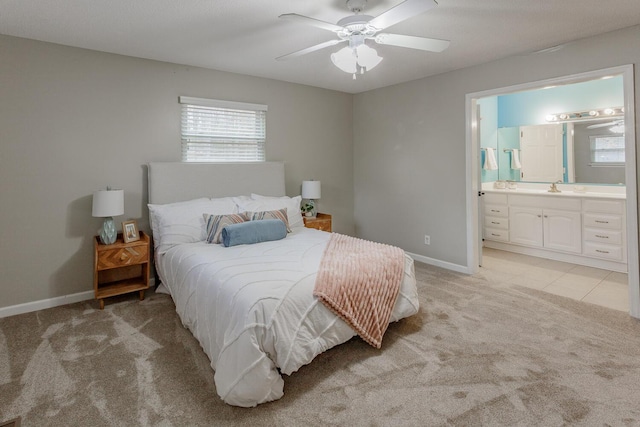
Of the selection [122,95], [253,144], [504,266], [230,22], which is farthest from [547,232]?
[122,95]

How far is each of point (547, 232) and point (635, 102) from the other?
2308 millimetres

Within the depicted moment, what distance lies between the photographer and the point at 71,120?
10.7ft

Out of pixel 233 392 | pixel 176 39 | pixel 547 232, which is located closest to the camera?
pixel 233 392

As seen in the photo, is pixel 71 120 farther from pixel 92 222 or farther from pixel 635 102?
pixel 635 102

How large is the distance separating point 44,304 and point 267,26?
10.4 feet

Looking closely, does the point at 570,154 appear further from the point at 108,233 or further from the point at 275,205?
the point at 108,233

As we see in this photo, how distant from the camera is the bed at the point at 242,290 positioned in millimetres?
1864

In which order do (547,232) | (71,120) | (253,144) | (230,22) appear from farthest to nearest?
(547,232) < (253,144) < (71,120) < (230,22)

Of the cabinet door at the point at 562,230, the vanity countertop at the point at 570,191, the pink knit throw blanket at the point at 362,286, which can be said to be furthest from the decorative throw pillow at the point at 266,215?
the cabinet door at the point at 562,230

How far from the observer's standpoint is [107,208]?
3.16m

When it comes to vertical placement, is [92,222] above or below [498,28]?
below

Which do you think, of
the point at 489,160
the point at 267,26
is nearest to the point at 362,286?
the point at 267,26

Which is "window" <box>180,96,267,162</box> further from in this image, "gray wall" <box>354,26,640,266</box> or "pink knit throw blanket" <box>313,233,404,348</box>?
"pink knit throw blanket" <box>313,233,404,348</box>

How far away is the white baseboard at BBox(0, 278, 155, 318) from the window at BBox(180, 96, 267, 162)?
169 cm
